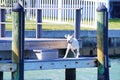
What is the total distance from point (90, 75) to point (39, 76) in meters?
1.54

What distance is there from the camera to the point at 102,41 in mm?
10766

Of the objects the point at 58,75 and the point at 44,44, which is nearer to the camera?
the point at 44,44

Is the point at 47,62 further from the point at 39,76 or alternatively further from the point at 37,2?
the point at 37,2

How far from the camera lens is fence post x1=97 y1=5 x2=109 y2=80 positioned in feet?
35.2

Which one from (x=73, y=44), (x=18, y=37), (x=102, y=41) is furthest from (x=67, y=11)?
(x=18, y=37)

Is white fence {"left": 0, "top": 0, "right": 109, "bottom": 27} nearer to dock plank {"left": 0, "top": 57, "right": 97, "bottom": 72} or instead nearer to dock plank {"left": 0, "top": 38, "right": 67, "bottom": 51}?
dock plank {"left": 0, "top": 38, "right": 67, "bottom": 51}

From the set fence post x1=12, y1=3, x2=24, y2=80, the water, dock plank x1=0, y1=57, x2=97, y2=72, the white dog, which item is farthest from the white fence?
fence post x1=12, y1=3, x2=24, y2=80

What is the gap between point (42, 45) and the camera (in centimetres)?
1169

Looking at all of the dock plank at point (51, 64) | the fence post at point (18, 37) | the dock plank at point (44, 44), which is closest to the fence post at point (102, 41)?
the dock plank at point (51, 64)

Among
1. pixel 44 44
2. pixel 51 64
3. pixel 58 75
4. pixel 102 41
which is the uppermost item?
pixel 102 41

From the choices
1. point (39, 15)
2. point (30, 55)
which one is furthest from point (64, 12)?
point (30, 55)

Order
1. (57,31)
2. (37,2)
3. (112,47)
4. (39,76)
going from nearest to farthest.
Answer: (39,76) → (57,31) → (112,47) → (37,2)

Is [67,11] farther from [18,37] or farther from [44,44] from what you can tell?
[18,37]

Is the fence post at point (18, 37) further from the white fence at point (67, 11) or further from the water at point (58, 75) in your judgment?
the white fence at point (67, 11)
